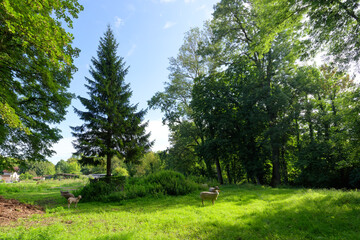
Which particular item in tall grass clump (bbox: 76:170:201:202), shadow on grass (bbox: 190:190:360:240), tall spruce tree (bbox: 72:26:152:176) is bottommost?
shadow on grass (bbox: 190:190:360:240)

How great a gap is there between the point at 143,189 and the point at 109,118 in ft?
25.2

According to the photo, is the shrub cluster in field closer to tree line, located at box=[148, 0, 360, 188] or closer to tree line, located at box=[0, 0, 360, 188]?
tree line, located at box=[0, 0, 360, 188]

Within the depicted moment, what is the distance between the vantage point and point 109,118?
15672 mm

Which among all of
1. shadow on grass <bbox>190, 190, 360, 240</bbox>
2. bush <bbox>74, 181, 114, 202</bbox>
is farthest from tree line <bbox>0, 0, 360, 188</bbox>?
shadow on grass <bbox>190, 190, 360, 240</bbox>

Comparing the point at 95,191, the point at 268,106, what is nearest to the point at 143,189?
the point at 95,191

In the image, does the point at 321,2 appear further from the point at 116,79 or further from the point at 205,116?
the point at 116,79

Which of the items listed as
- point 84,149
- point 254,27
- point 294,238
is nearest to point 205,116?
point 254,27

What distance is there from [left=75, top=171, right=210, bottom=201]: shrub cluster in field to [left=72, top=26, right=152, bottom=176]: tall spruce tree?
3.33 m

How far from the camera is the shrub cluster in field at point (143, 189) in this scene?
1063cm

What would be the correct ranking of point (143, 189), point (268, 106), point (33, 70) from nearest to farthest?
point (33, 70) < point (143, 189) < point (268, 106)

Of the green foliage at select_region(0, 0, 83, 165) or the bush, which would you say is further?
the bush

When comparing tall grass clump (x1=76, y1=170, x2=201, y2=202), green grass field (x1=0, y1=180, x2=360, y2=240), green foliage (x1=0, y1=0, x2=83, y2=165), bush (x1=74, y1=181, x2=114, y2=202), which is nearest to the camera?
green grass field (x1=0, y1=180, x2=360, y2=240)

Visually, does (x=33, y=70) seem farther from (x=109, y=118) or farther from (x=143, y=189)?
(x=143, y=189)

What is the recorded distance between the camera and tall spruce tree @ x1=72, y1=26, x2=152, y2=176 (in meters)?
14.9
